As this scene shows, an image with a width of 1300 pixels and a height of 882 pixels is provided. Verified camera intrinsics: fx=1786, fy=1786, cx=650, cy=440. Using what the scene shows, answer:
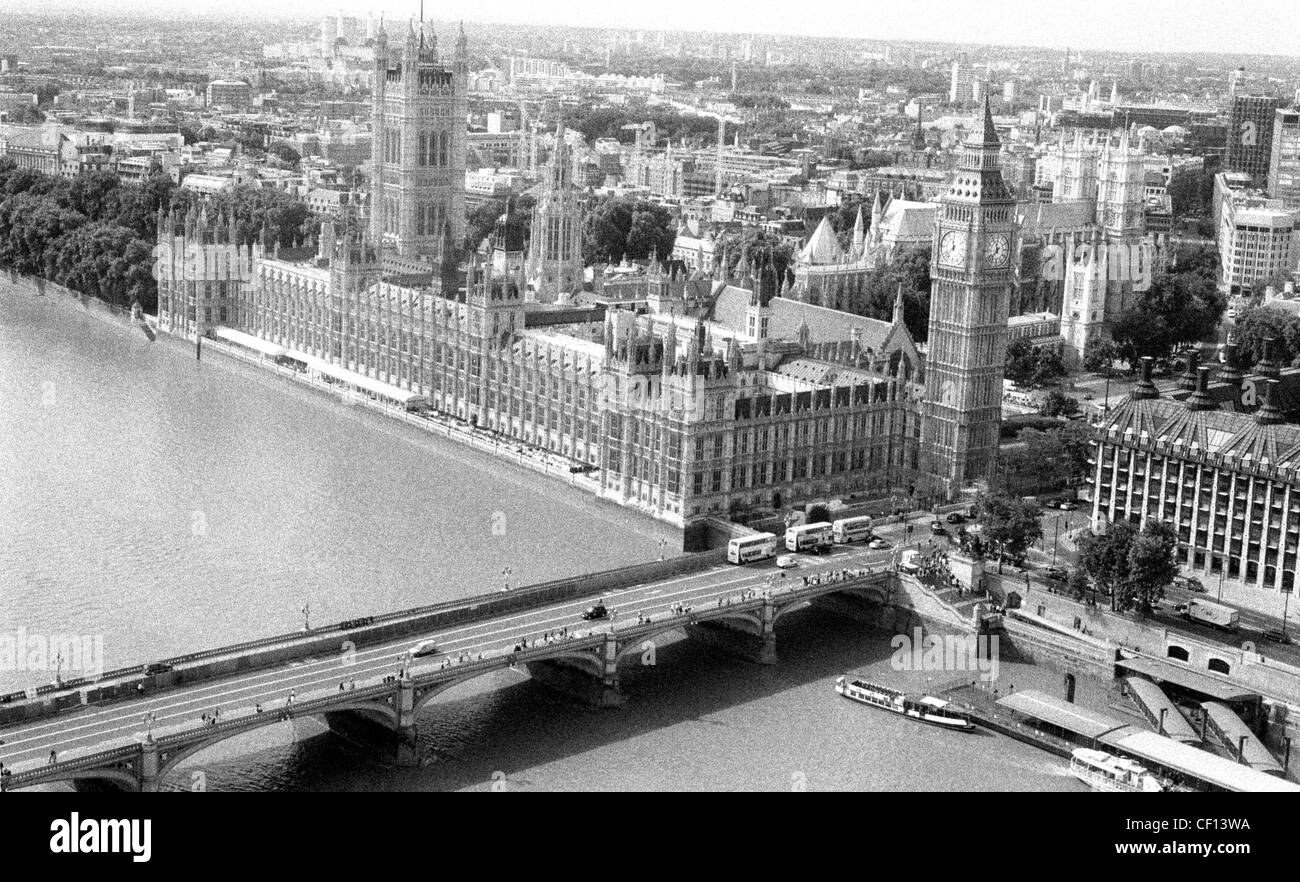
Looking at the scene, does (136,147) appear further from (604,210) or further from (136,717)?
(136,717)

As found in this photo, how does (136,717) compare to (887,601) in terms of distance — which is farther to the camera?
(887,601)

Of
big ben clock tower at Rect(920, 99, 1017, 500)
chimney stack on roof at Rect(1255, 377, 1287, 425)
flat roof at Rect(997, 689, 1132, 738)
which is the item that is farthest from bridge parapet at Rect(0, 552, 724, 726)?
chimney stack on roof at Rect(1255, 377, 1287, 425)

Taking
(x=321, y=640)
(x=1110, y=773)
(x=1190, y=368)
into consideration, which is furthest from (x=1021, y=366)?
(x=321, y=640)

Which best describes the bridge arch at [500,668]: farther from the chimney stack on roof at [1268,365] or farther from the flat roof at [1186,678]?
the chimney stack on roof at [1268,365]

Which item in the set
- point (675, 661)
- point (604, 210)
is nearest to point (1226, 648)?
point (675, 661)

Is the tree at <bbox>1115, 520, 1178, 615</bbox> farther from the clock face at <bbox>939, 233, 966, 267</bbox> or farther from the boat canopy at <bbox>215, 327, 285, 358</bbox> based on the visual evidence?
the boat canopy at <bbox>215, 327, 285, 358</bbox>

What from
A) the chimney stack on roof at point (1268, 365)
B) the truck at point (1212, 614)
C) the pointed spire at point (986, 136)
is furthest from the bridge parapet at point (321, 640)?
the chimney stack on roof at point (1268, 365)

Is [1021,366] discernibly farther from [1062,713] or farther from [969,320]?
[1062,713]
